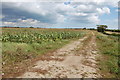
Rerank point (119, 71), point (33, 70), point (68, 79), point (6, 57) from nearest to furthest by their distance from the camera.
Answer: point (68, 79) < point (33, 70) < point (119, 71) < point (6, 57)

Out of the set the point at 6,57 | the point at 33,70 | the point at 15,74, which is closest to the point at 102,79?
the point at 33,70

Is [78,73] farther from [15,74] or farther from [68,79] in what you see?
[15,74]

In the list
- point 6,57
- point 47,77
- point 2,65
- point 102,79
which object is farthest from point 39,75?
point 6,57

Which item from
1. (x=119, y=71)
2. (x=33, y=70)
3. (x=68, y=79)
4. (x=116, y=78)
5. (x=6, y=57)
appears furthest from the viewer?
(x=6, y=57)

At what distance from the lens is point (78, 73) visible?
6.25m

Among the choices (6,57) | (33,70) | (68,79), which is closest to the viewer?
(68,79)

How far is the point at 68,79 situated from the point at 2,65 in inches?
152

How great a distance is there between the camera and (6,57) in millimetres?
8047

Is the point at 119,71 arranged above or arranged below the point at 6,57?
below

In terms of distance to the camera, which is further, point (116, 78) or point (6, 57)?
point (6, 57)

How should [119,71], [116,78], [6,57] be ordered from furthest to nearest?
1. [6,57]
2. [119,71]
3. [116,78]

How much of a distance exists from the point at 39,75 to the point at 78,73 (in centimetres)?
199

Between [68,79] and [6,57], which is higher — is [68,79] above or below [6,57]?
below

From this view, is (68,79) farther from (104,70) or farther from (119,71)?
(119,71)
